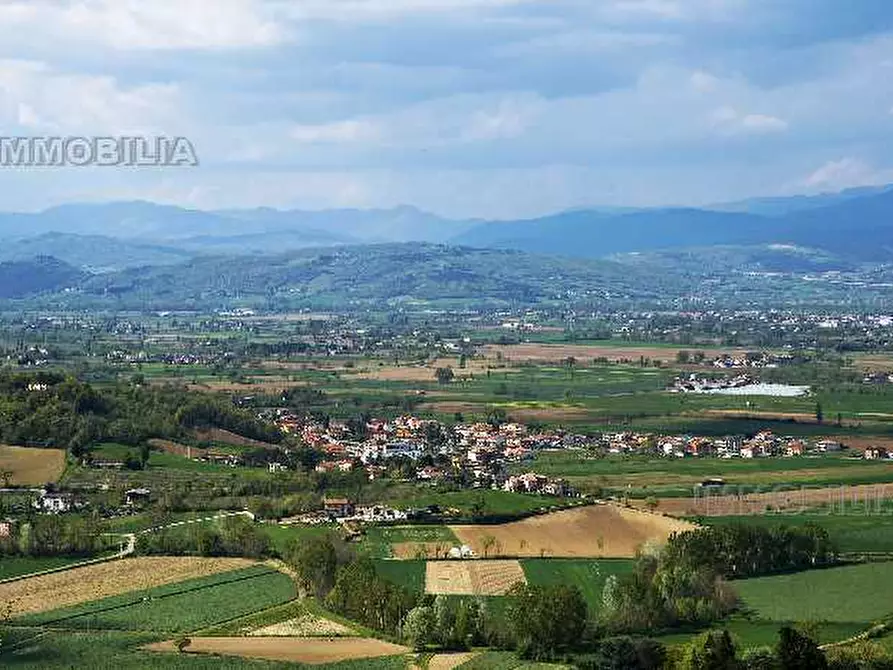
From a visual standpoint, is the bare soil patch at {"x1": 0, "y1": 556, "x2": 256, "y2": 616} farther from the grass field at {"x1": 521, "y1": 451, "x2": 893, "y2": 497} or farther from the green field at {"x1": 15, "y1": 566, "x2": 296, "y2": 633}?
the grass field at {"x1": 521, "y1": 451, "x2": 893, "y2": 497}

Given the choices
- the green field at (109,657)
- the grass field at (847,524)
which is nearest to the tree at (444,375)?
the grass field at (847,524)

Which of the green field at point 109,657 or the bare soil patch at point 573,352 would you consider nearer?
the green field at point 109,657

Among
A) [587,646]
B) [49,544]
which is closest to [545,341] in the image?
[49,544]

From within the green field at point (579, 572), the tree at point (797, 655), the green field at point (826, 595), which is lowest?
the green field at point (579, 572)

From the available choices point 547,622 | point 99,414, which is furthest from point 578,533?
point 99,414

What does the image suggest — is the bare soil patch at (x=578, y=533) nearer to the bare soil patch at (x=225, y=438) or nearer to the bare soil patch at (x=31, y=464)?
the bare soil patch at (x=31, y=464)

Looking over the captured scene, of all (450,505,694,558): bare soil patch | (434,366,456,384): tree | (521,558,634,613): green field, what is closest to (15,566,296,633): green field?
(521,558,634,613): green field
